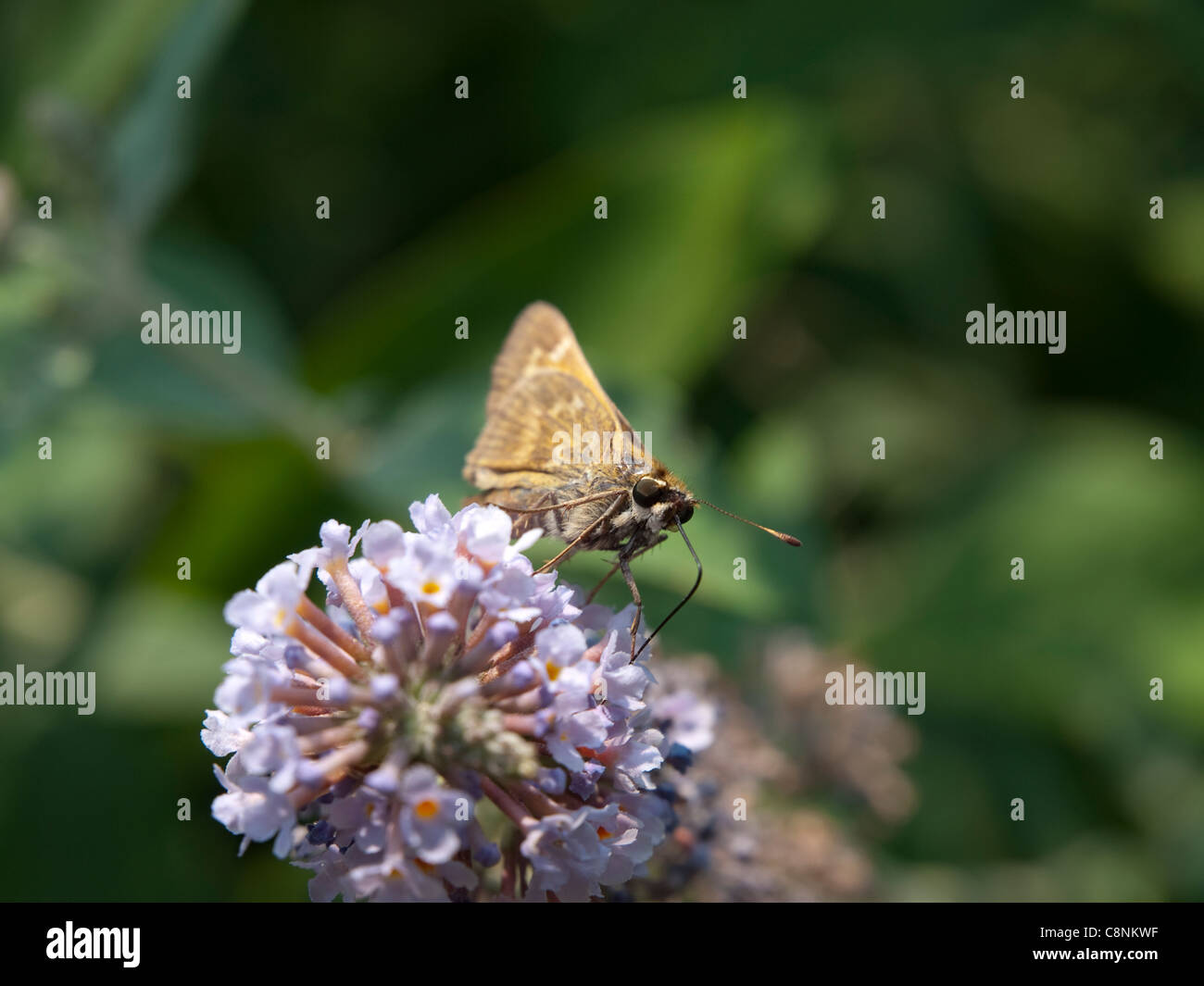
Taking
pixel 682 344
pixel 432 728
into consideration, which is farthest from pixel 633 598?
pixel 682 344

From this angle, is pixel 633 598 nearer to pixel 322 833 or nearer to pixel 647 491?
pixel 647 491

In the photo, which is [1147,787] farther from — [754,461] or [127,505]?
[127,505]

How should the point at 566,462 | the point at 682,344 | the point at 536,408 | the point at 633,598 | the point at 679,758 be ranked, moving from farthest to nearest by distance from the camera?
1. the point at 682,344
2. the point at 536,408
3. the point at 566,462
4. the point at 633,598
5. the point at 679,758

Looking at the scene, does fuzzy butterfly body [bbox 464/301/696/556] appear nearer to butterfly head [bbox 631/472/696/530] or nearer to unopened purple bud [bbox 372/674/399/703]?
butterfly head [bbox 631/472/696/530]

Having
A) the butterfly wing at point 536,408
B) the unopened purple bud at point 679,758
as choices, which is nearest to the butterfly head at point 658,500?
the butterfly wing at point 536,408

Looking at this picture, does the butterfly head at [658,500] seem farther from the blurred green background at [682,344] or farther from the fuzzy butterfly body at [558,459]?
the blurred green background at [682,344]

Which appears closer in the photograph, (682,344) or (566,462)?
(566,462)

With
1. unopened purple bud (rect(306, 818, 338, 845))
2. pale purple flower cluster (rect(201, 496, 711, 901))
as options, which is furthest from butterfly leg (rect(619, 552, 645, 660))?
unopened purple bud (rect(306, 818, 338, 845))
